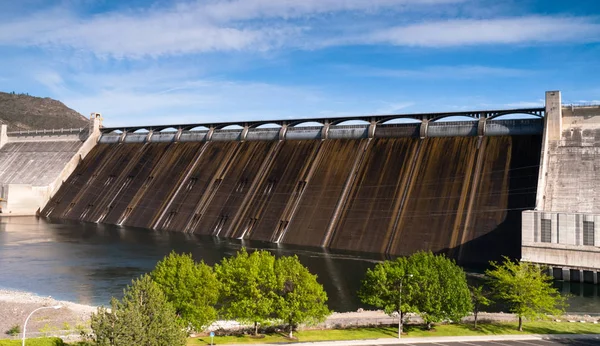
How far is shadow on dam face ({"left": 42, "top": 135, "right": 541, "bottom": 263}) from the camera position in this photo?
47.1 m

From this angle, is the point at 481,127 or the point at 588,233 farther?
the point at 481,127

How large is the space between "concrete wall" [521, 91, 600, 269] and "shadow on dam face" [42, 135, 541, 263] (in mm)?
2140

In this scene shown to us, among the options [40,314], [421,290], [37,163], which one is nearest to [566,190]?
[421,290]

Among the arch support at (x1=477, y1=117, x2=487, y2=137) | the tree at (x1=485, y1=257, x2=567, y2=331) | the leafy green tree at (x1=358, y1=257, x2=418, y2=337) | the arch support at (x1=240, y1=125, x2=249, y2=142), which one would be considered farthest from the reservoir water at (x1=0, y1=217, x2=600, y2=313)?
the arch support at (x1=477, y1=117, x2=487, y2=137)

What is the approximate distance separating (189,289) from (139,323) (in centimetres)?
779

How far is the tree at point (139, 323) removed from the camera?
56.3 feet

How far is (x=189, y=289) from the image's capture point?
82.7 feet

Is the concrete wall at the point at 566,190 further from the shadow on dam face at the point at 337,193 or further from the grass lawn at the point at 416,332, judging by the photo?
the grass lawn at the point at 416,332

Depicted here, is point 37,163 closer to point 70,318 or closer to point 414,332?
point 70,318

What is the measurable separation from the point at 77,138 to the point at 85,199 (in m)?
20.4

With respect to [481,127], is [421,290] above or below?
below

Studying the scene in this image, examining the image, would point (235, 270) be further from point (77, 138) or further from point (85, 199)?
point (77, 138)

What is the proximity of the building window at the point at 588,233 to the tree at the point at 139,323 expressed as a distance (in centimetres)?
3105

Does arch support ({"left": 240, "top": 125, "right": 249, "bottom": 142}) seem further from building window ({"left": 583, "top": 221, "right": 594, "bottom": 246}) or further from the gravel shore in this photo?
building window ({"left": 583, "top": 221, "right": 594, "bottom": 246})
